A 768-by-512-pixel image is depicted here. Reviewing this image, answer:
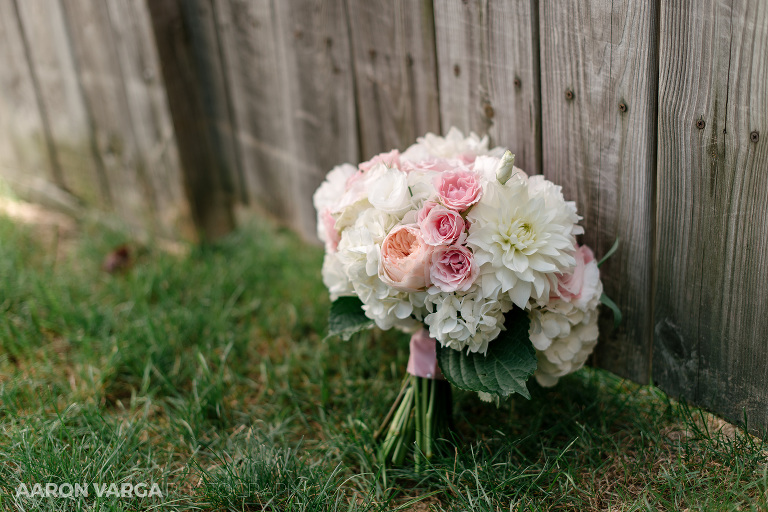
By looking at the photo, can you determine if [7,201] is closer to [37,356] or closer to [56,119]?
[56,119]

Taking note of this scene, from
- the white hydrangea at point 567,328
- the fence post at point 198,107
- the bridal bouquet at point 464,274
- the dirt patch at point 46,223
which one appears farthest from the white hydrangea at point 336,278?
the dirt patch at point 46,223

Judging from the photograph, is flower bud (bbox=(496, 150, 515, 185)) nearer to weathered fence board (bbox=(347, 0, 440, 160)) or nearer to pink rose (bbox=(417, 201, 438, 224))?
pink rose (bbox=(417, 201, 438, 224))

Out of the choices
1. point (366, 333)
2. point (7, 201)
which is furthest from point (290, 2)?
point (7, 201)

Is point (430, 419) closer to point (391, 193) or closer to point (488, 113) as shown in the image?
point (391, 193)

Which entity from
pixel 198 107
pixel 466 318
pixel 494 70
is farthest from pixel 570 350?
pixel 198 107

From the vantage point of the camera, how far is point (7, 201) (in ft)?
10.4

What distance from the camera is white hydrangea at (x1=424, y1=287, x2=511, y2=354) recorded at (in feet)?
4.66

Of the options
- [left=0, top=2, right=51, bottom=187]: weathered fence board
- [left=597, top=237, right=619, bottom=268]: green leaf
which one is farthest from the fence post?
[left=597, top=237, right=619, bottom=268]: green leaf

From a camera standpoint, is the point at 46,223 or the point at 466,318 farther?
the point at 46,223

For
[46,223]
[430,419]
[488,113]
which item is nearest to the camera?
[430,419]

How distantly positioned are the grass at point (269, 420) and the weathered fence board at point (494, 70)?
655mm

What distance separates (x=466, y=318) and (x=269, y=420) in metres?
0.71

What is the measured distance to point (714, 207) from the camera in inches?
55.2

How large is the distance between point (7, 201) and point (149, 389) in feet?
5.73
